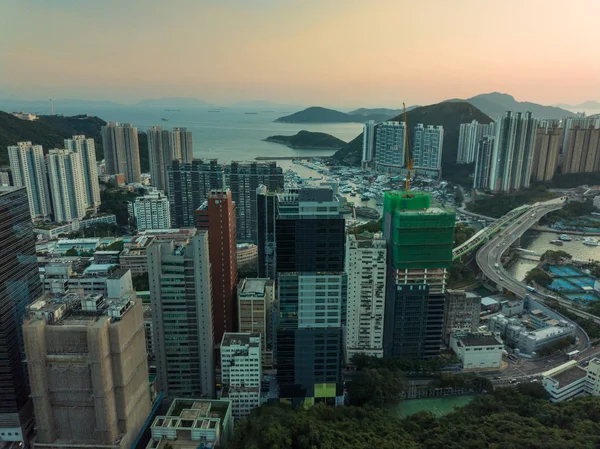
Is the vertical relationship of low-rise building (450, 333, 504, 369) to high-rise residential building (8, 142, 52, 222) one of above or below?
below

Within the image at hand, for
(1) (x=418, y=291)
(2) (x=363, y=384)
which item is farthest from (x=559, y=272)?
(2) (x=363, y=384)

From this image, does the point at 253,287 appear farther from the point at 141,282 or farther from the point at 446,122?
the point at 446,122

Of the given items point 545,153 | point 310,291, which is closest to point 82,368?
point 310,291

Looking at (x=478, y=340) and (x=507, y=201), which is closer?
(x=478, y=340)

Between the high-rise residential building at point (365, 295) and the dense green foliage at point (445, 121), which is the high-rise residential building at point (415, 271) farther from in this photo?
the dense green foliage at point (445, 121)

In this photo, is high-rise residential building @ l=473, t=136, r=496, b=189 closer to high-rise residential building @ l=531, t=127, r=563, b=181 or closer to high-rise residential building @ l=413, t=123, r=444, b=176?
high-rise residential building @ l=531, t=127, r=563, b=181

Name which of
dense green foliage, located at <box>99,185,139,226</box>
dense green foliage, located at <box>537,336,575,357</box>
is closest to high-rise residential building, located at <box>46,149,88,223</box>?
dense green foliage, located at <box>99,185,139,226</box>
